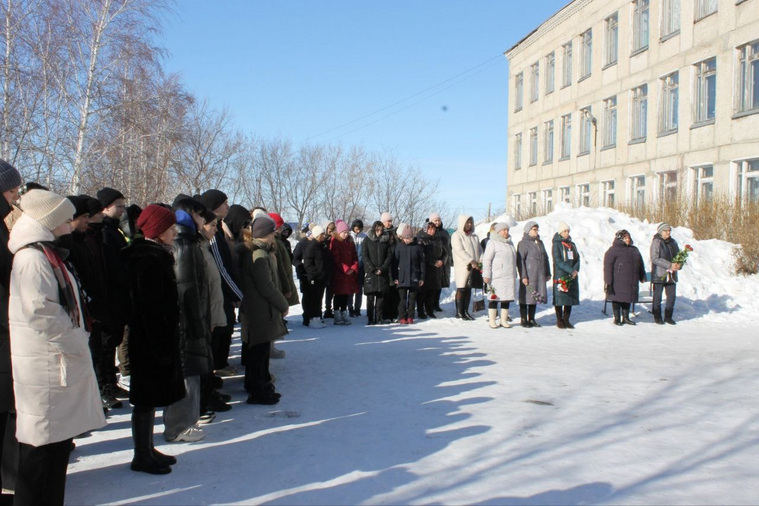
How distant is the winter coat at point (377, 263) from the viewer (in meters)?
12.9

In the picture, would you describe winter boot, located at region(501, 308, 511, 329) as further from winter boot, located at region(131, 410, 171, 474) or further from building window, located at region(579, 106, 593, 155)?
building window, located at region(579, 106, 593, 155)

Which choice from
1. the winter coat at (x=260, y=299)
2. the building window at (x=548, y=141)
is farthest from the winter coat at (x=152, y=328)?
the building window at (x=548, y=141)

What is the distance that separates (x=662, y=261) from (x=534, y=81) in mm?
28057

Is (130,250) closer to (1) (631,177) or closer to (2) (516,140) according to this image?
(1) (631,177)

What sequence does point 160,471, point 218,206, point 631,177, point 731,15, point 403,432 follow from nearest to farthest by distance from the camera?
point 160,471
point 403,432
point 218,206
point 731,15
point 631,177

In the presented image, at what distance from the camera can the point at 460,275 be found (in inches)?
528

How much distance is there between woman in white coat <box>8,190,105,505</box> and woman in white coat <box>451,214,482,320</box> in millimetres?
10211

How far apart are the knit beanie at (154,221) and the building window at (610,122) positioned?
93.2 feet

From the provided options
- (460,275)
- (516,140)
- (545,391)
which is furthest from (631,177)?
(545,391)

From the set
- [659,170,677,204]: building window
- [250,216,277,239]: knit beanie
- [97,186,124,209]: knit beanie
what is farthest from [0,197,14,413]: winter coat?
[659,170,677,204]: building window

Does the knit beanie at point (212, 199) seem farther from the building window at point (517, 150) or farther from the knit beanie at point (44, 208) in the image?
the building window at point (517, 150)

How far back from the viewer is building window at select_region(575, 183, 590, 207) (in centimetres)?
3266

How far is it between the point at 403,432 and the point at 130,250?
2.72 metres

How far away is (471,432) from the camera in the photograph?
5.71 meters
